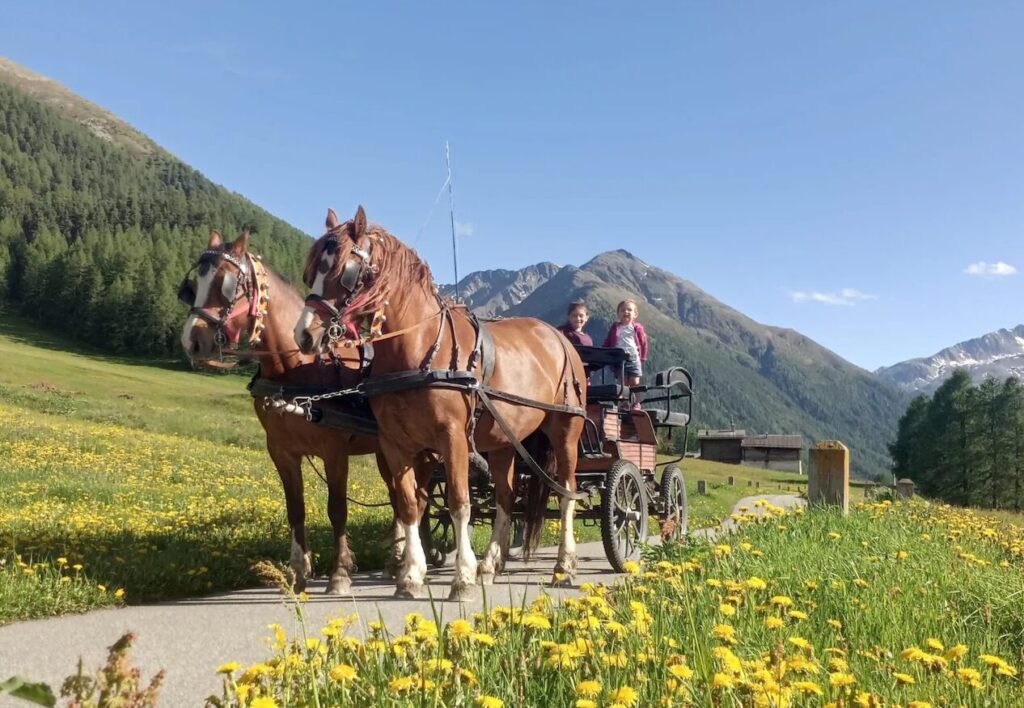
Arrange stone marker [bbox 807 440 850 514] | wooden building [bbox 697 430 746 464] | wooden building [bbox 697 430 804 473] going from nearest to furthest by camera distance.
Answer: stone marker [bbox 807 440 850 514], wooden building [bbox 697 430 804 473], wooden building [bbox 697 430 746 464]

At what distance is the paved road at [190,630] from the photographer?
4211 millimetres

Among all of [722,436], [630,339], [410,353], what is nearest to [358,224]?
[410,353]

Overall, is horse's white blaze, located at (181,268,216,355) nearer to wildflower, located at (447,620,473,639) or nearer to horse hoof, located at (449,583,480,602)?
horse hoof, located at (449,583,480,602)

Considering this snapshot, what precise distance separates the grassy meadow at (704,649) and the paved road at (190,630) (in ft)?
1.35

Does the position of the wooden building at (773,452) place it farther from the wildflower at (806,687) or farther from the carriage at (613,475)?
the wildflower at (806,687)

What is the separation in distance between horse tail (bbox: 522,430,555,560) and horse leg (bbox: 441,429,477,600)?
6.70 feet

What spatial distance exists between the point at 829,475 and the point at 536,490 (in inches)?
159

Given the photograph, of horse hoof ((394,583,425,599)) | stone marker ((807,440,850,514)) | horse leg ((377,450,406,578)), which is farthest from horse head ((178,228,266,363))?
stone marker ((807,440,850,514))

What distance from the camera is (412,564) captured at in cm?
605

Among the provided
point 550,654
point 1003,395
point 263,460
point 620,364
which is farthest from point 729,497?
point 1003,395

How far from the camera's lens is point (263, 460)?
1989 cm

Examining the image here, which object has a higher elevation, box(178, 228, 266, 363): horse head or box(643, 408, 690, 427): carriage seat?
box(178, 228, 266, 363): horse head

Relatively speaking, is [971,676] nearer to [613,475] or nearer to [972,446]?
[613,475]

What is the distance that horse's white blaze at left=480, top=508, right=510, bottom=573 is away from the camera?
693 cm
